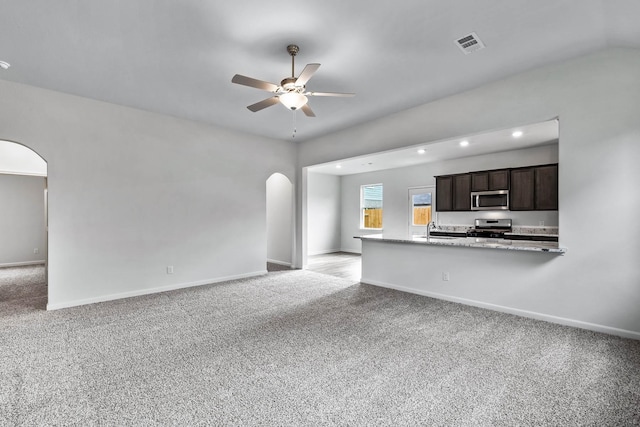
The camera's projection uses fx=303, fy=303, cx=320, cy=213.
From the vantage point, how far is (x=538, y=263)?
3.49 m

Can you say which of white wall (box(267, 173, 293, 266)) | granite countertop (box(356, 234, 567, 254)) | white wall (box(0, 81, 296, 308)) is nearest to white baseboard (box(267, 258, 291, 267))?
white wall (box(267, 173, 293, 266))

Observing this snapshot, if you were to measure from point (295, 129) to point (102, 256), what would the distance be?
3.70 metres

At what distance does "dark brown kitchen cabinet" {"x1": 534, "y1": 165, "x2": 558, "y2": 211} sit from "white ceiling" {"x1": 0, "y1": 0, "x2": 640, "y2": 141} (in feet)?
11.3

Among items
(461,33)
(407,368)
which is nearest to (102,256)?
(407,368)

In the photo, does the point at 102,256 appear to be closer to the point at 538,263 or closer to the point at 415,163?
the point at 538,263

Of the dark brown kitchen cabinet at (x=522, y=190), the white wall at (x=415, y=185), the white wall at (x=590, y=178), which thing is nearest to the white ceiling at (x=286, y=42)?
the white wall at (x=590, y=178)

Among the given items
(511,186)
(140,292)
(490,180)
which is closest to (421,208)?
(490,180)

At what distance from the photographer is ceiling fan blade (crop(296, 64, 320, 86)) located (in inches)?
→ 97.6

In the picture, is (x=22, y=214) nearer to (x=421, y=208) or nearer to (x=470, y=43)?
(x=470, y=43)

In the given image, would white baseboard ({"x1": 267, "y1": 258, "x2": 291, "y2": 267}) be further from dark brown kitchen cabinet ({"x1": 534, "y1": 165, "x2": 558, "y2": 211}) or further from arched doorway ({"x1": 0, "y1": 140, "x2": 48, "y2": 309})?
dark brown kitchen cabinet ({"x1": 534, "y1": 165, "x2": 558, "y2": 211})

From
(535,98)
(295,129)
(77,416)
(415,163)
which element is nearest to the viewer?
(77,416)

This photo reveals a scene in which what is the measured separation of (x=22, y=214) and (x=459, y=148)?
995 cm

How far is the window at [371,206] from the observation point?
9445 mm

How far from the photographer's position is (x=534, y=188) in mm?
6156
